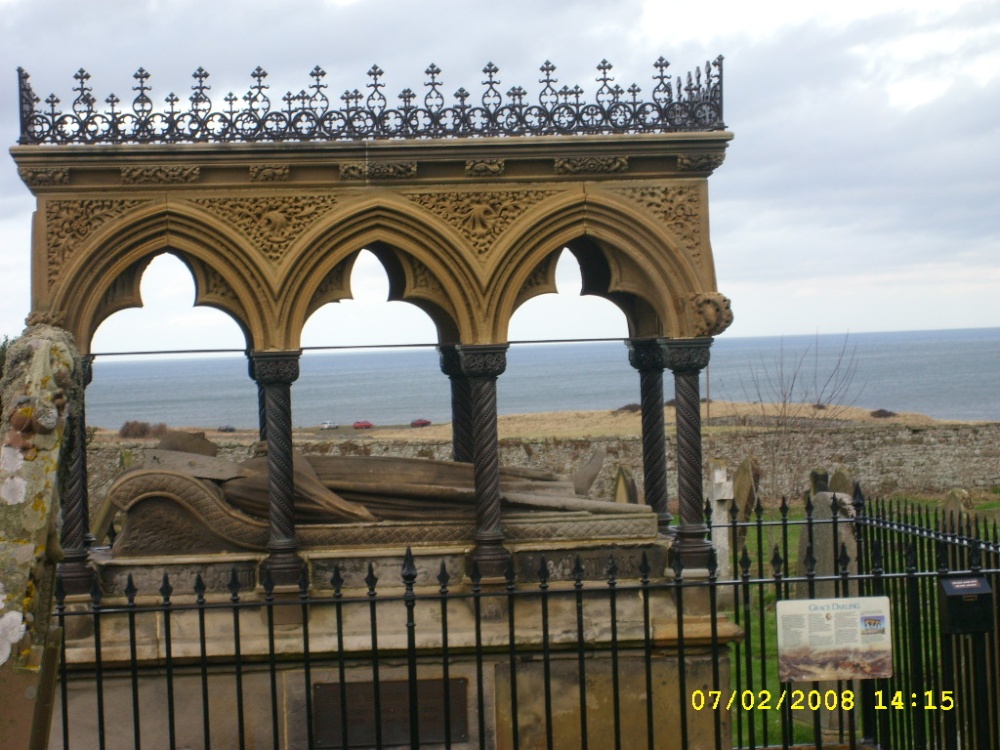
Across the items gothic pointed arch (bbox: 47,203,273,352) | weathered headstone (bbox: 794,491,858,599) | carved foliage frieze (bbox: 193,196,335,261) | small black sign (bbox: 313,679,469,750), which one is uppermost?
carved foliage frieze (bbox: 193,196,335,261)

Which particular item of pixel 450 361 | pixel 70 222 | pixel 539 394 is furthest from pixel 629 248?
pixel 539 394

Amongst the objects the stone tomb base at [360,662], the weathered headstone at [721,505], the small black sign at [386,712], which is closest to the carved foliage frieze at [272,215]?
the stone tomb base at [360,662]

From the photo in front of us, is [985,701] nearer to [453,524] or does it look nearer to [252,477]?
[453,524]

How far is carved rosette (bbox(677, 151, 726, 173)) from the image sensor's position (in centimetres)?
843

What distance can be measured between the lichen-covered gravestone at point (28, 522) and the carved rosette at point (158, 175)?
3.79m

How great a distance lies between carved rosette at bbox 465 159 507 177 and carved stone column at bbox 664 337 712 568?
1.58 m

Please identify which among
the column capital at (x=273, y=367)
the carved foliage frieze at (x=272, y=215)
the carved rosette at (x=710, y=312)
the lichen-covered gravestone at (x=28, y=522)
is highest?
the carved foliage frieze at (x=272, y=215)

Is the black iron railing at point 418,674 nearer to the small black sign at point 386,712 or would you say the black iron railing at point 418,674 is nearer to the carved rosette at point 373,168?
the small black sign at point 386,712

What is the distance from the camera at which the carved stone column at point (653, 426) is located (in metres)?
9.41

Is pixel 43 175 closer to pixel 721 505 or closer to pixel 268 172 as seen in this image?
pixel 268 172

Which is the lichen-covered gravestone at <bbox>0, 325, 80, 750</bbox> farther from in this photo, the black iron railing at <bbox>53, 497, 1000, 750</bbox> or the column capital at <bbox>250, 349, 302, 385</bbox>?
the column capital at <bbox>250, 349, 302, 385</bbox>

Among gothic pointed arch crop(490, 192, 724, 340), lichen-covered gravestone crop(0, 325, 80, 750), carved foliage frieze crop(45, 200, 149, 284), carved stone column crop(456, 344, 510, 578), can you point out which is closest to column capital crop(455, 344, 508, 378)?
carved stone column crop(456, 344, 510, 578)

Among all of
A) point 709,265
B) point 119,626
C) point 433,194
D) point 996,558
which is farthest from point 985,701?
point 119,626

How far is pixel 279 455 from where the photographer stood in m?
8.24
